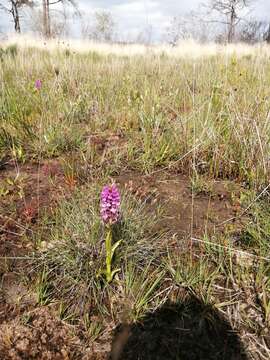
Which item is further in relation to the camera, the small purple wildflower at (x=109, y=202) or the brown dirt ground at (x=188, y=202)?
the brown dirt ground at (x=188, y=202)

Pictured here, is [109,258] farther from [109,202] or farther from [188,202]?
[188,202]

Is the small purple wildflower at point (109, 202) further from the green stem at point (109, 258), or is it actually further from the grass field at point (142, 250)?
the grass field at point (142, 250)

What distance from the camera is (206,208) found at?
5.79ft

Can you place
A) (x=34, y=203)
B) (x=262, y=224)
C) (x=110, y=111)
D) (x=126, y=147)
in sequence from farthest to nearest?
1. (x=110, y=111)
2. (x=126, y=147)
3. (x=34, y=203)
4. (x=262, y=224)

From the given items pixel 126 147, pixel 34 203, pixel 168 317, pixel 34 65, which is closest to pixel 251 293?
pixel 168 317

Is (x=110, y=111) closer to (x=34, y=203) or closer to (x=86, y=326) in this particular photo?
(x=34, y=203)

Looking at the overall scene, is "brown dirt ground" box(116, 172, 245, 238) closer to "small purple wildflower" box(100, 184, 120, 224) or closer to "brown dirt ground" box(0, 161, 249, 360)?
"brown dirt ground" box(0, 161, 249, 360)

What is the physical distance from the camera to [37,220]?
1603 mm

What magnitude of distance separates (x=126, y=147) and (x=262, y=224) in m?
1.32

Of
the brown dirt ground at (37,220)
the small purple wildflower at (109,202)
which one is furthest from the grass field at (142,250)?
the small purple wildflower at (109,202)

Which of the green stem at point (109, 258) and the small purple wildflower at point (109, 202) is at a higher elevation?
the small purple wildflower at point (109, 202)

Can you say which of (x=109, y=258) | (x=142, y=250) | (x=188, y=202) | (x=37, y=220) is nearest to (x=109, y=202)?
(x=109, y=258)

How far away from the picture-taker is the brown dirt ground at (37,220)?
1.02m

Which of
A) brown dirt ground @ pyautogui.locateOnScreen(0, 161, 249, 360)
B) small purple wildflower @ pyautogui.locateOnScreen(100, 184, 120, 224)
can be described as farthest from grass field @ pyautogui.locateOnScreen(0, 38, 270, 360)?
small purple wildflower @ pyautogui.locateOnScreen(100, 184, 120, 224)
